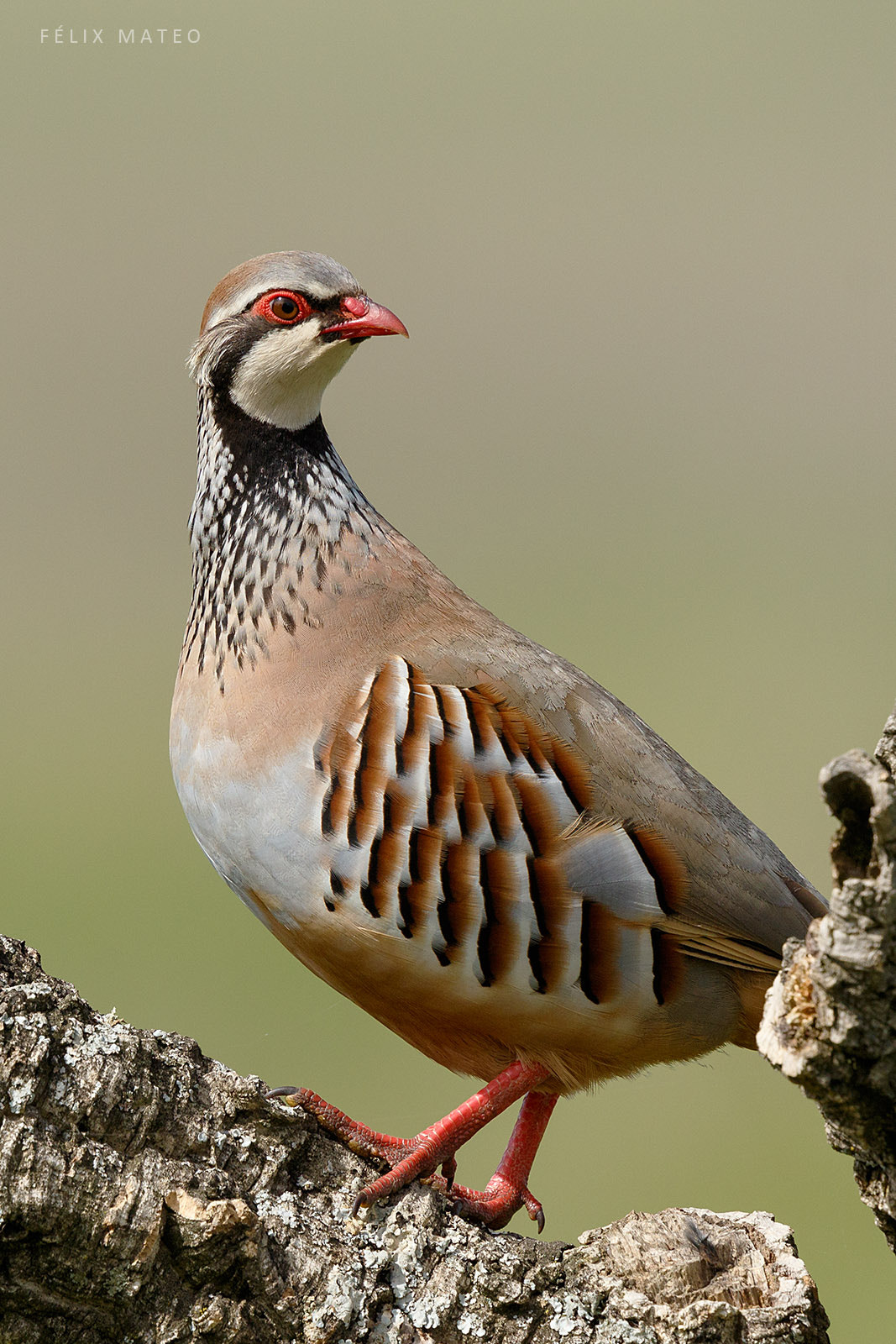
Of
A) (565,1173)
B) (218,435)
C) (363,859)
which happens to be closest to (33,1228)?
(363,859)

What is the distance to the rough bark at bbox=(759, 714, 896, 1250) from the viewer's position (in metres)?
2.17

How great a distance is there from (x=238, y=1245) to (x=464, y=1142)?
3.13 feet

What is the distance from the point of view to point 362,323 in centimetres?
432

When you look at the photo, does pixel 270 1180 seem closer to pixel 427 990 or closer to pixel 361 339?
pixel 427 990

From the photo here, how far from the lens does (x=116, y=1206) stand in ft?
9.10

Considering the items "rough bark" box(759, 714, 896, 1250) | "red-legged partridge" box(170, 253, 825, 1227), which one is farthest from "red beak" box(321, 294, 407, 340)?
"rough bark" box(759, 714, 896, 1250)

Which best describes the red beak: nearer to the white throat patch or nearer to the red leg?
the white throat patch

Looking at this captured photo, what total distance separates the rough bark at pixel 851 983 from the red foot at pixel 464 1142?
119cm

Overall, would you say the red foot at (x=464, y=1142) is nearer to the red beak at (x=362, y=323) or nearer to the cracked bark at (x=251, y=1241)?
the cracked bark at (x=251, y=1241)

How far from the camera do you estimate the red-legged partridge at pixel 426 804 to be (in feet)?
12.4

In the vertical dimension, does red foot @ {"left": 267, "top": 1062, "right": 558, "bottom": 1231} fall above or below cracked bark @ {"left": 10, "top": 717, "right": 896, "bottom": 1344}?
above

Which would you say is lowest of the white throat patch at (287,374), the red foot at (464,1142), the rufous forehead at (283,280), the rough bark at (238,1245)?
the rough bark at (238,1245)

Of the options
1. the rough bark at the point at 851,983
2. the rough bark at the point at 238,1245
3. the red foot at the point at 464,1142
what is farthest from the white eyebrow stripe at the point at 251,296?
the rough bark at the point at 851,983

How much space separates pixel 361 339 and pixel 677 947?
2.10m
